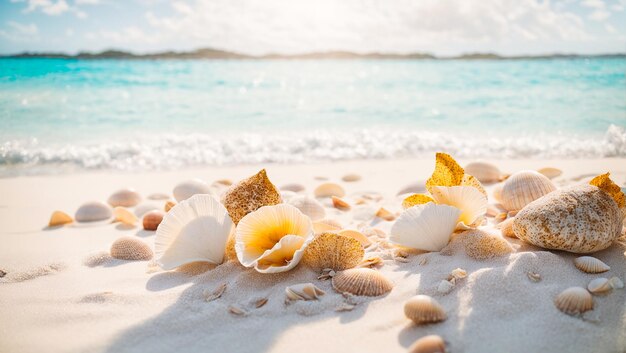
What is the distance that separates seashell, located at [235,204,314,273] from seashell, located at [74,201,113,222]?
188 centimetres

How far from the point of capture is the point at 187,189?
360 centimetres

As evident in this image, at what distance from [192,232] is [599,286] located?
1.82 m

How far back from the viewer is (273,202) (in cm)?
250

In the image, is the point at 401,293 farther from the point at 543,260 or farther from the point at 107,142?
the point at 107,142

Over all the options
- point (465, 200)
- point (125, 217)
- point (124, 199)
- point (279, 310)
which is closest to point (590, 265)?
point (465, 200)

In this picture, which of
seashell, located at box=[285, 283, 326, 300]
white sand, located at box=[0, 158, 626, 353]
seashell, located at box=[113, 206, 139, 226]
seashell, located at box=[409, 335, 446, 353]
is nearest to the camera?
seashell, located at box=[409, 335, 446, 353]

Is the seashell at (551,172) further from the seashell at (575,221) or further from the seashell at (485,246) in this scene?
the seashell at (485,246)

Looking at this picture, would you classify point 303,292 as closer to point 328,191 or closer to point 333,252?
point 333,252

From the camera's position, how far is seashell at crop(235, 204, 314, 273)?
2.08 metres

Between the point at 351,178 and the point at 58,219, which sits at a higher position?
the point at 58,219

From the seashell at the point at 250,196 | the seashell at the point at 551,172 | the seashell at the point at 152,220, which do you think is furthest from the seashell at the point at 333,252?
the seashell at the point at 551,172

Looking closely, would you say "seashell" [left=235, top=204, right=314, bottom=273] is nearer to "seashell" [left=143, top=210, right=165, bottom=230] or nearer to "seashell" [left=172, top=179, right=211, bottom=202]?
"seashell" [left=143, top=210, right=165, bottom=230]

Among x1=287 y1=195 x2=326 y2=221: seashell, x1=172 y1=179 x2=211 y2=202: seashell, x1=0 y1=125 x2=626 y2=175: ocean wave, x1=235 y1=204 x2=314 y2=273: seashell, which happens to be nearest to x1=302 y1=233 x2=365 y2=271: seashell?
x1=235 y1=204 x2=314 y2=273: seashell

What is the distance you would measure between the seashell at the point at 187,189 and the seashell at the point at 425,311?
229cm
